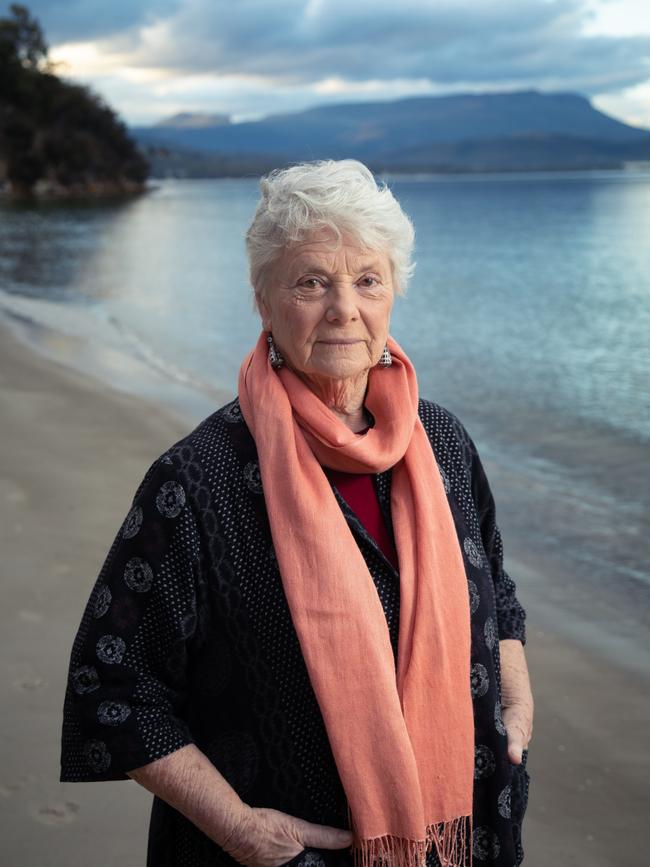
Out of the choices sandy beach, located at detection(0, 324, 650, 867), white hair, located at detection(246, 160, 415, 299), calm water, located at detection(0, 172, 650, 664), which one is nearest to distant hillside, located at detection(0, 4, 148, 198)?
calm water, located at detection(0, 172, 650, 664)

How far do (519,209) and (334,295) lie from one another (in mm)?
61886

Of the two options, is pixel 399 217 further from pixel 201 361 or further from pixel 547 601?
pixel 201 361

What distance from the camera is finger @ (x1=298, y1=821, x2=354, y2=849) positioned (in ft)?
5.99

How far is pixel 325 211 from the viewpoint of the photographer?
72.9 inches

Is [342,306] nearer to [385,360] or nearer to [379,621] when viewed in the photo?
[385,360]

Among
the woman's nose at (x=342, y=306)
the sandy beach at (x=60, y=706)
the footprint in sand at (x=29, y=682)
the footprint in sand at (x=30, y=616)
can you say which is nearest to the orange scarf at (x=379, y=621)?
the woman's nose at (x=342, y=306)

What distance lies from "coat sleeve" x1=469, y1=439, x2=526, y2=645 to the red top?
31cm

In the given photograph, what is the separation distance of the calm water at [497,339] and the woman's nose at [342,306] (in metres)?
0.57

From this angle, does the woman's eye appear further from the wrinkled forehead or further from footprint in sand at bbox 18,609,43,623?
footprint in sand at bbox 18,609,43,623

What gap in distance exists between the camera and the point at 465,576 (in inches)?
77.2

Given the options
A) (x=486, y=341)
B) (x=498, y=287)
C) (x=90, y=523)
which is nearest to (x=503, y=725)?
(x=90, y=523)

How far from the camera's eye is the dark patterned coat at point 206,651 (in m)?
1.79

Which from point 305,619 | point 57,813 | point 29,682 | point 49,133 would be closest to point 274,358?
point 305,619

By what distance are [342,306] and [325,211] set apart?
18 centimetres
